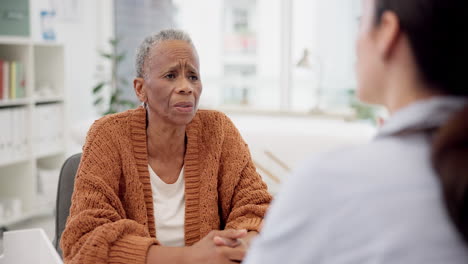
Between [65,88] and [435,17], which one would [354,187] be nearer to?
[435,17]

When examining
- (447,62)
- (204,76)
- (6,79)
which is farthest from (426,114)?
(204,76)

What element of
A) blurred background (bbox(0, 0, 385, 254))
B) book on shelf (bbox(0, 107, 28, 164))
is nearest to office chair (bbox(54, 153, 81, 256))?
blurred background (bbox(0, 0, 385, 254))

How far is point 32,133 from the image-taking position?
3.91 m

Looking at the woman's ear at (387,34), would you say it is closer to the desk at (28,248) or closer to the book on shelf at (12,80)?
the desk at (28,248)

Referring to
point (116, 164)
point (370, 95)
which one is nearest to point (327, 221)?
point (370, 95)

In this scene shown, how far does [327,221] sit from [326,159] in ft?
0.22

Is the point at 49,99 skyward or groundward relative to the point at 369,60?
groundward

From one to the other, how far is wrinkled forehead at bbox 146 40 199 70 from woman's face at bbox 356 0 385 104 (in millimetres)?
937

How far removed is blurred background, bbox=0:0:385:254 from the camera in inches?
147

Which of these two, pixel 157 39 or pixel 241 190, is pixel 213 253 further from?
pixel 157 39

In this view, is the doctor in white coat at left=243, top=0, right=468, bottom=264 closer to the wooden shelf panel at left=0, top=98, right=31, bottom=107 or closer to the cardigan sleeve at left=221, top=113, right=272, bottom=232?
the cardigan sleeve at left=221, top=113, right=272, bottom=232

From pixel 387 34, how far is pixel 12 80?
350 cm

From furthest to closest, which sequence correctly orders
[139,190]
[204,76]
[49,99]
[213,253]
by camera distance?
1. [204,76]
2. [49,99]
3. [139,190]
4. [213,253]

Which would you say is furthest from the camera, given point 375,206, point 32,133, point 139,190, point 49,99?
point 49,99
